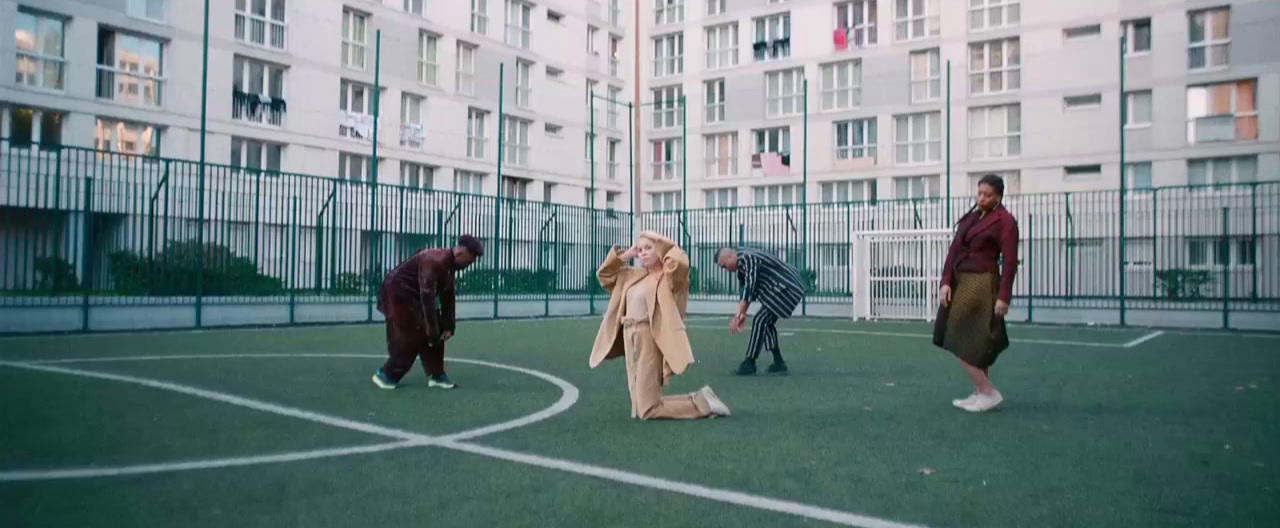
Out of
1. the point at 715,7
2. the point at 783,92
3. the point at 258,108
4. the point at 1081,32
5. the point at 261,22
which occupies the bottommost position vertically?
the point at 258,108

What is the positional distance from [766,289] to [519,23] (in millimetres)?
31655

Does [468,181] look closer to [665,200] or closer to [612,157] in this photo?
[612,157]

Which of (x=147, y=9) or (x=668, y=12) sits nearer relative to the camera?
(x=147, y=9)

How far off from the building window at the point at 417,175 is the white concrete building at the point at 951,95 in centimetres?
961

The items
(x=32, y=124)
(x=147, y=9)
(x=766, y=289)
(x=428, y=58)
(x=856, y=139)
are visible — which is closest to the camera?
(x=766, y=289)

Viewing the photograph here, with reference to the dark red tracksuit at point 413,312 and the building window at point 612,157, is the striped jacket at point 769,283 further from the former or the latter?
the building window at point 612,157

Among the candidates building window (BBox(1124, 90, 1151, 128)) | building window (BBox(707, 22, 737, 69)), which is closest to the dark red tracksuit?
building window (BBox(1124, 90, 1151, 128))

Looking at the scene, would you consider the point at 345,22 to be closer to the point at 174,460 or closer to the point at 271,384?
the point at 271,384

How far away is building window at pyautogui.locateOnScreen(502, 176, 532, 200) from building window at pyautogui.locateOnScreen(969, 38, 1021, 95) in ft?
59.3

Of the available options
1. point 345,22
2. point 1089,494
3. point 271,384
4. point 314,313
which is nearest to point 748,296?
point 271,384

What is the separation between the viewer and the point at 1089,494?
457 cm

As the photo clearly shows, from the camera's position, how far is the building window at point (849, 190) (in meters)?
37.7

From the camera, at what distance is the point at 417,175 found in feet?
114

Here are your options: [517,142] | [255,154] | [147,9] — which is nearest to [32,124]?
[147,9]
